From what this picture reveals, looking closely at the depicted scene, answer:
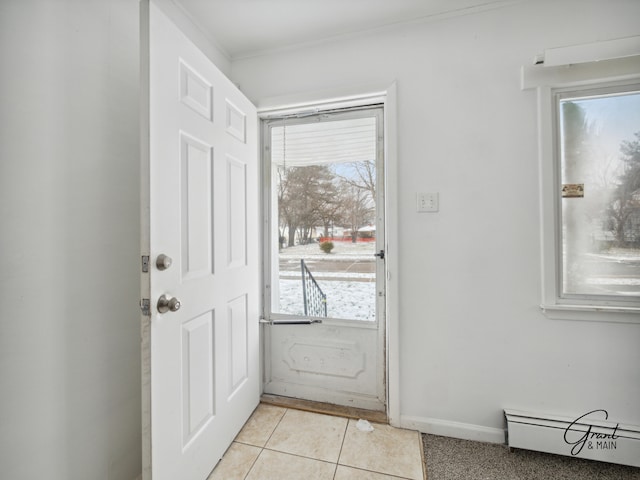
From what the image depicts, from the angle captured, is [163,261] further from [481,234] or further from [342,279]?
[481,234]

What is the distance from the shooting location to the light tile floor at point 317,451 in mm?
1346

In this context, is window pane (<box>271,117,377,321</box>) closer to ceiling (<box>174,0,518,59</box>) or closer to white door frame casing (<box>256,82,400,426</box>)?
white door frame casing (<box>256,82,400,426</box>)

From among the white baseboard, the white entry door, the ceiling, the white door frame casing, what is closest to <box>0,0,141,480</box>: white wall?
the white entry door

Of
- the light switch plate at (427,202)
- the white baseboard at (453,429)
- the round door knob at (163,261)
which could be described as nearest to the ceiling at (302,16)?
the light switch plate at (427,202)

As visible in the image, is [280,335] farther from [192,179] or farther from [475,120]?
[475,120]

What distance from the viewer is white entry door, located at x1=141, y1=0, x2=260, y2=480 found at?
1004 mm

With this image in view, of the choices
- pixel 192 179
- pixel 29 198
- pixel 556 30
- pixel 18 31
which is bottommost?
pixel 29 198

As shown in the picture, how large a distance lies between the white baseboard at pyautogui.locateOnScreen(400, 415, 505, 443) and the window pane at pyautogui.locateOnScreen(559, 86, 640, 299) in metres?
0.87

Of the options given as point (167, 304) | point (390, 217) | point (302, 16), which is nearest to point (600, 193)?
point (390, 217)

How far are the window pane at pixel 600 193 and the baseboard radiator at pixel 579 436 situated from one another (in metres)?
0.65

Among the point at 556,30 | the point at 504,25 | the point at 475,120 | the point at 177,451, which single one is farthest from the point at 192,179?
the point at 556,30

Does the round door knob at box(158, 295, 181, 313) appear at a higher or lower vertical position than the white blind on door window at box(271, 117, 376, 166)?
lower

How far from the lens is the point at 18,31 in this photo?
867 mm

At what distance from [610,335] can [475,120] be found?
129 centimetres
